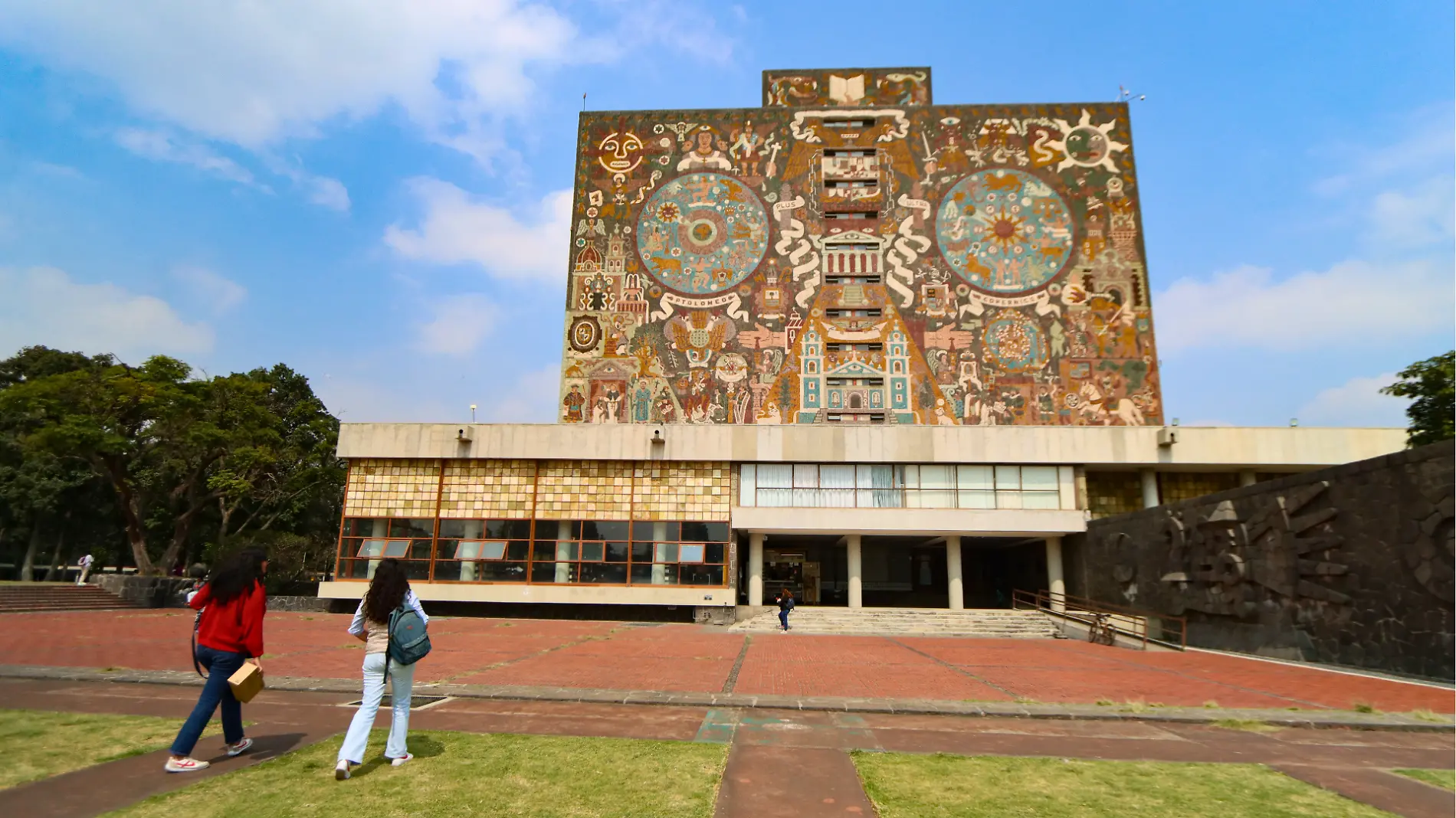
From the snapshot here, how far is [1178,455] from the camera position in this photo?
27.2 m

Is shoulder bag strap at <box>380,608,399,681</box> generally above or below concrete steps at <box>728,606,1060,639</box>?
above

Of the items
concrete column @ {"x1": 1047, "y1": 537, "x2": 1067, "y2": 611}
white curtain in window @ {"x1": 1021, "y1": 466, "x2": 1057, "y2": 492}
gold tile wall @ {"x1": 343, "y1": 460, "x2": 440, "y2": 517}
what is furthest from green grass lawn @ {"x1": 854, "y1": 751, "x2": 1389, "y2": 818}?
gold tile wall @ {"x1": 343, "y1": 460, "x2": 440, "y2": 517}

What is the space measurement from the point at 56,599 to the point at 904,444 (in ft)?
94.5

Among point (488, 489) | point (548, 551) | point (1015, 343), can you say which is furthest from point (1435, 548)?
point (488, 489)

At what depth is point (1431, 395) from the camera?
18.3 meters

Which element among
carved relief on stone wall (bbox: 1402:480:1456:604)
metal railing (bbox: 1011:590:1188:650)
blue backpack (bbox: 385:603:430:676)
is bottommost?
metal railing (bbox: 1011:590:1188:650)

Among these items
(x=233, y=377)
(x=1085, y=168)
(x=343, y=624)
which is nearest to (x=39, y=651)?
(x=343, y=624)

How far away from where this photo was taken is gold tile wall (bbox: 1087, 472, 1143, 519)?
93.5ft

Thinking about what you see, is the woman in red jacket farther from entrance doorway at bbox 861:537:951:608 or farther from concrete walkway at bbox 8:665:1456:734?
entrance doorway at bbox 861:537:951:608

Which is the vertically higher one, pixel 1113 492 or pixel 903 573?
pixel 1113 492

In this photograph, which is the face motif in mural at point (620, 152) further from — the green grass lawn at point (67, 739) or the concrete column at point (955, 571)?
the green grass lawn at point (67, 739)

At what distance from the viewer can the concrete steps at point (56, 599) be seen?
22.3m

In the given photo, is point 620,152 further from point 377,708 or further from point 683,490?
point 377,708

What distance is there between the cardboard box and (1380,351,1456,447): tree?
956 inches
